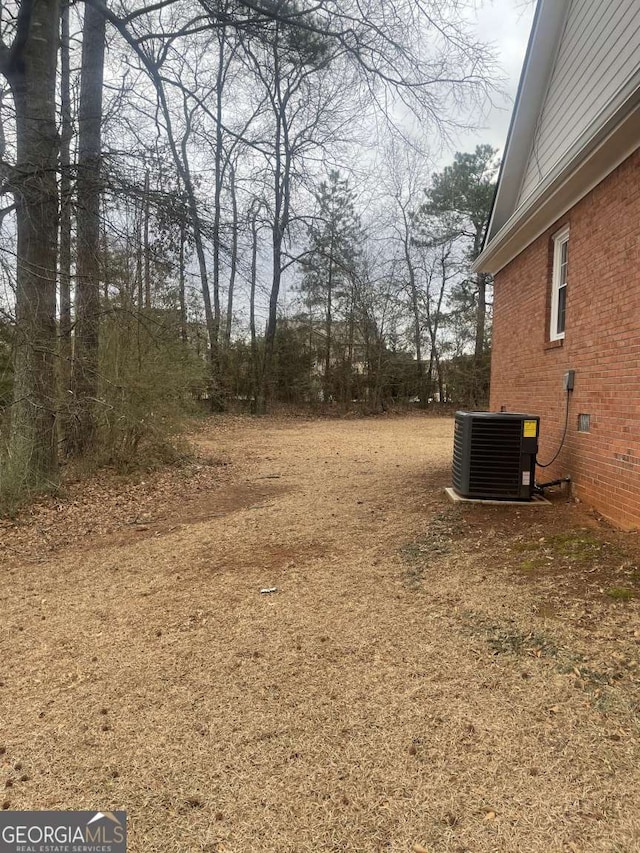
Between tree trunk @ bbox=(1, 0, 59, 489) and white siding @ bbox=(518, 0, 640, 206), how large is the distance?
622cm

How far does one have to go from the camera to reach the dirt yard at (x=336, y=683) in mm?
1858

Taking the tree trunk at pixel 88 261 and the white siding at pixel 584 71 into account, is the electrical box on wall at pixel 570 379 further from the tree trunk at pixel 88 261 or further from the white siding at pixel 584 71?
the tree trunk at pixel 88 261

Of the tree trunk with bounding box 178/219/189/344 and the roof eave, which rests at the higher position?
the roof eave

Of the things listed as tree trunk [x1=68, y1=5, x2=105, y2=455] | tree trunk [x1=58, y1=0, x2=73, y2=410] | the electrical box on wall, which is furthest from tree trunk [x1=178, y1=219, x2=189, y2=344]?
the electrical box on wall

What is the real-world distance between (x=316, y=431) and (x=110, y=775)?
16085 millimetres

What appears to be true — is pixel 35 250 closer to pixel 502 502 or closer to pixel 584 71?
pixel 502 502

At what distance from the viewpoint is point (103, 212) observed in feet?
20.6

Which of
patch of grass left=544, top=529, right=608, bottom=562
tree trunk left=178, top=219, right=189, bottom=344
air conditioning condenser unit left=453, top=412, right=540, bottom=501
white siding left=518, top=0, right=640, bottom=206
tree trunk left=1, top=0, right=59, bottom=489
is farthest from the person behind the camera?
tree trunk left=178, top=219, right=189, bottom=344

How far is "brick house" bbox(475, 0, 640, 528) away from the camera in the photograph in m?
4.74

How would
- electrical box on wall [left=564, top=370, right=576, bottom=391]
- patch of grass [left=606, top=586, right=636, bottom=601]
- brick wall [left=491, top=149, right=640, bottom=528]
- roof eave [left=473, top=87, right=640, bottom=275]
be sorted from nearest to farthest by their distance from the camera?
patch of grass [left=606, top=586, right=636, bottom=601] < roof eave [left=473, top=87, right=640, bottom=275] < brick wall [left=491, top=149, right=640, bottom=528] < electrical box on wall [left=564, top=370, right=576, bottom=391]

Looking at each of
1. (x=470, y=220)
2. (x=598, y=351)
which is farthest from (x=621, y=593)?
(x=470, y=220)

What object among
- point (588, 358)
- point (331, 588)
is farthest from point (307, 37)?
point (331, 588)

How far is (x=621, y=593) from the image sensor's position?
341 cm

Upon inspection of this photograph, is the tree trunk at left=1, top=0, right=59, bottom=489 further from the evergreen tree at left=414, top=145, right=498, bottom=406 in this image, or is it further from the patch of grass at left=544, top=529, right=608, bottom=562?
the evergreen tree at left=414, top=145, right=498, bottom=406
